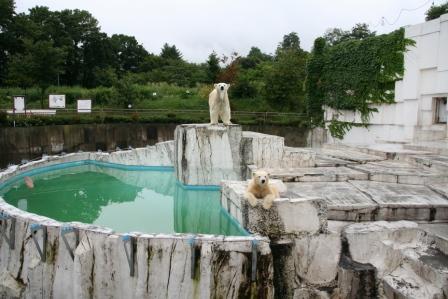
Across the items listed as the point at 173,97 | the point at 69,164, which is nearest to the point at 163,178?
the point at 69,164

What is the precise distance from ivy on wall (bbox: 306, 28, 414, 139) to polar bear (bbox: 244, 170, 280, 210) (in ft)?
39.0

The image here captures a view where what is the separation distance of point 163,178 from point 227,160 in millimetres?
2853

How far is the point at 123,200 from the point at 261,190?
480 centimetres

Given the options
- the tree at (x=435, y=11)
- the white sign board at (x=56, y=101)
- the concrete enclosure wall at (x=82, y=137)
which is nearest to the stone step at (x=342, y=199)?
the concrete enclosure wall at (x=82, y=137)

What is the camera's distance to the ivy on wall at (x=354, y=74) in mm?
15578

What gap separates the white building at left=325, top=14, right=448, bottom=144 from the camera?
12.8 m

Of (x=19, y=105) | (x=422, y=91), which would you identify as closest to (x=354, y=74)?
(x=422, y=91)

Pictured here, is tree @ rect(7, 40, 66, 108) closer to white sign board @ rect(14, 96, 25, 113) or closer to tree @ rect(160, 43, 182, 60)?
white sign board @ rect(14, 96, 25, 113)

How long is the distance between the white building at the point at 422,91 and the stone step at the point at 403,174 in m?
5.55

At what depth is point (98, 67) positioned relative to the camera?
33.4 meters

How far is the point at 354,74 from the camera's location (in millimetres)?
17734

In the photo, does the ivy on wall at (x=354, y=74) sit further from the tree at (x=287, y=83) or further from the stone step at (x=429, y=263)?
the stone step at (x=429, y=263)

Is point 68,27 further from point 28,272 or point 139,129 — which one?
point 28,272

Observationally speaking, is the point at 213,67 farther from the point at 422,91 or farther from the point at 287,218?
the point at 287,218
